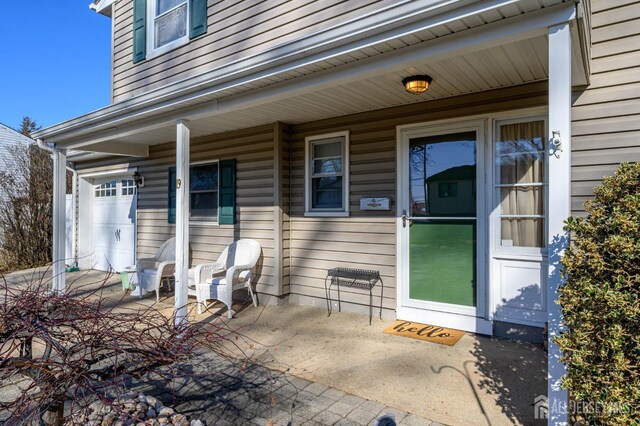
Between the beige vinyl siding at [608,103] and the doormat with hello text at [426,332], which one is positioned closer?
the beige vinyl siding at [608,103]

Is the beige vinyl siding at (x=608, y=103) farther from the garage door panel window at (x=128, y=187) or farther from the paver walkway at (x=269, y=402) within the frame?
the garage door panel window at (x=128, y=187)

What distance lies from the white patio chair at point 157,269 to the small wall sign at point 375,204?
2.94 metres

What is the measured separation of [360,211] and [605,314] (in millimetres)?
2938

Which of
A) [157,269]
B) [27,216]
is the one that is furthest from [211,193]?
[27,216]

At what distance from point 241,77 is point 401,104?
1.76 metres

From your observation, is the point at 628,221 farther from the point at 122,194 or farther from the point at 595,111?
the point at 122,194

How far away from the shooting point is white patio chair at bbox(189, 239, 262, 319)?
182 inches

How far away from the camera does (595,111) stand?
3.12m

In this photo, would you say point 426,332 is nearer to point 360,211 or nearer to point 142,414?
Answer: point 360,211

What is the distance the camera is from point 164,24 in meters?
5.96

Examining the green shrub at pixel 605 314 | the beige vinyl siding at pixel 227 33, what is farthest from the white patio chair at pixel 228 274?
the green shrub at pixel 605 314

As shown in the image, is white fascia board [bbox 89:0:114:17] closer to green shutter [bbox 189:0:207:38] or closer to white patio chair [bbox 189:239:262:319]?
green shutter [bbox 189:0:207:38]

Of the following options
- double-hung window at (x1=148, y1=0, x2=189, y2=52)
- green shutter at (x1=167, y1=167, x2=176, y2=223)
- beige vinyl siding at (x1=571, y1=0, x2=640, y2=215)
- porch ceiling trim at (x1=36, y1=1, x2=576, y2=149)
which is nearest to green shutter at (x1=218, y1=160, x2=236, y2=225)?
green shutter at (x1=167, y1=167, x2=176, y2=223)

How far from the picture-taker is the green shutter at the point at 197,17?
5.30 meters
